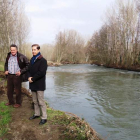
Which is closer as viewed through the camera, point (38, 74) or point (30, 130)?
point (30, 130)

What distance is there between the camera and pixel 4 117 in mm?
3785

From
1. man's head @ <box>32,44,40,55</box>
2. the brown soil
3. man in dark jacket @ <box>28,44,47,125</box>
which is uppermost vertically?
man's head @ <box>32,44,40,55</box>

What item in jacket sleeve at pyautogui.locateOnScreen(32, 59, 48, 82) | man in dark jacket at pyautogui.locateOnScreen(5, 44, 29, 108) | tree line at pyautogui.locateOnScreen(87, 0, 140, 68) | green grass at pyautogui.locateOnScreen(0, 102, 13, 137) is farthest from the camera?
tree line at pyautogui.locateOnScreen(87, 0, 140, 68)

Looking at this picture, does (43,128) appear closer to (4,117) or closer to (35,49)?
(4,117)

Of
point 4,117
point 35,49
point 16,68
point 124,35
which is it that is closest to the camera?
point 35,49

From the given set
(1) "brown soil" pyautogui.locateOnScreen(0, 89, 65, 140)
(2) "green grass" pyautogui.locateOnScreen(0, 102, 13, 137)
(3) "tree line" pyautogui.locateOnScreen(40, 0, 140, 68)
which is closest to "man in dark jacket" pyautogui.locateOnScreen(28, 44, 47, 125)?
(1) "brown soil" pyautogui.locateOnScreen(0, 89, 65, 140)

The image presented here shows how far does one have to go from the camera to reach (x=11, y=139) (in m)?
3.01

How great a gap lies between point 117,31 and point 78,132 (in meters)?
30.7

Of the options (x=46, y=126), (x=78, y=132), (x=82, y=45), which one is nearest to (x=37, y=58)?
(x=46, y=126)

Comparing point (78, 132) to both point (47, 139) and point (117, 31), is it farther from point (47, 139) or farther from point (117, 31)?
point (117, 31)

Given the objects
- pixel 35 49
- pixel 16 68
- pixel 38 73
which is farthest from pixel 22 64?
pixel 38 73

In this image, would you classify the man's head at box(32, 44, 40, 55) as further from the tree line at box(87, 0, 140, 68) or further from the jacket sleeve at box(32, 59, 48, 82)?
the tree line at box(87, 0, 140, 68)

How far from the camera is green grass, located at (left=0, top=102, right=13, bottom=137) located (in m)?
3.27

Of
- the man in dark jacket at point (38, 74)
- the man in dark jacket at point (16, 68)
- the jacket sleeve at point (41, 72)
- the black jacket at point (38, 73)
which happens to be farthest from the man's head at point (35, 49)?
the man in dark jacket at point (16, 68)
